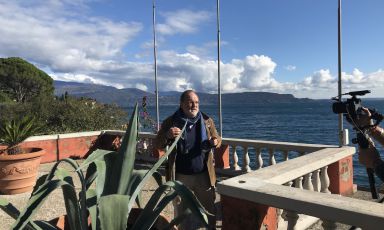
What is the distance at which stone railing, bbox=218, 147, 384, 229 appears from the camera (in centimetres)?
221

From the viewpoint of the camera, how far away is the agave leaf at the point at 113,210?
1.90m

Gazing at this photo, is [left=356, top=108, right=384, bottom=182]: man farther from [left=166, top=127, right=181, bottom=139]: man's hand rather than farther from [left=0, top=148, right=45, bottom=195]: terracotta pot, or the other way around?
[left=0, top=148, right=45, bottom=195]: terracotta pot

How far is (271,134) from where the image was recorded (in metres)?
52.1

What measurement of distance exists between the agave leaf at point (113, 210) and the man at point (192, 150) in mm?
1526

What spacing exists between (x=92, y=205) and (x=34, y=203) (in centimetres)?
41

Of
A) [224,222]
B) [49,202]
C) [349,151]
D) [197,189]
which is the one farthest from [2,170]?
[349,151]

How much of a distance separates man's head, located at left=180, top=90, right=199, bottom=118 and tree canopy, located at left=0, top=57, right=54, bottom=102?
43.4m

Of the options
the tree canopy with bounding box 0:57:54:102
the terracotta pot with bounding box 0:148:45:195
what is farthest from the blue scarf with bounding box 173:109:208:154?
the tree canopy with bounding box 0:57:54:102

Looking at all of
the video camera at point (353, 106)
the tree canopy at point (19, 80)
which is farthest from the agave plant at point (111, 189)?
the tree canopy at point (19, 80)

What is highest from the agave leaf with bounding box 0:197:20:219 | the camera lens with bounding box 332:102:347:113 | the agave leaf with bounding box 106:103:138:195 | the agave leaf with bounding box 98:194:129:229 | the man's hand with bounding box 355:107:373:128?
the camera lens with bounding box 332:102:347:113

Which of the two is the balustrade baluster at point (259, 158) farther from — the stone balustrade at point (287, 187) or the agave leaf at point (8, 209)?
the agave leaf at point (8, 209)

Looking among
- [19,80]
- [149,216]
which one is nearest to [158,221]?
[149,216]

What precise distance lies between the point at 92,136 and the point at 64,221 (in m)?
8.37

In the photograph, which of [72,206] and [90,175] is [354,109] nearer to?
[90,175]
